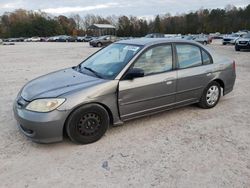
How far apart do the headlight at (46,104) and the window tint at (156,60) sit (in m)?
1.38

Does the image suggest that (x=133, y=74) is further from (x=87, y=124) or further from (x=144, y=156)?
(x=144, y=156)

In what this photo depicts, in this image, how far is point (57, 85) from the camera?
405 centimetres

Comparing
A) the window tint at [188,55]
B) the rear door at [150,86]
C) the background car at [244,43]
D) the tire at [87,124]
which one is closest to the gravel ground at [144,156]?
the tire at [87,124]

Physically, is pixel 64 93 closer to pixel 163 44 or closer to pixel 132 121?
pixel 132 121

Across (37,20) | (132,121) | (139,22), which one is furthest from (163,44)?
(37,20)

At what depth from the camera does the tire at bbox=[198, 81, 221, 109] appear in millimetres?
5262

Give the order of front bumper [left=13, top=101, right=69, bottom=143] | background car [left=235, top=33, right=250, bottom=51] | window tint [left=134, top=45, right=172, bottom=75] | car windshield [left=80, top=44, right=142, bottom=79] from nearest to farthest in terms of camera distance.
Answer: front bumper [left=13, top=101, right=69, bottom=143]
car windshield [left=80, top=44, right=142, bottom=79]
window tint [left=134, top=45, right=172, bottom=75]
background car [left=235, top=33, right=250, bottom=51]

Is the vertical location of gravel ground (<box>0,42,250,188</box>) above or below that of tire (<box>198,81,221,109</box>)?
below

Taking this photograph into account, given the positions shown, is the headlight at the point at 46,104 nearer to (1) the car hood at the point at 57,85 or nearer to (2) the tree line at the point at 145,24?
(1) the car hood at the point at 57,85

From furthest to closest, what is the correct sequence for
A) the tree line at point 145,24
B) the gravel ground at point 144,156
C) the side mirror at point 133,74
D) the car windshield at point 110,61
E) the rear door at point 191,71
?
the tree line at point 145,24 → the rear door at point 191,71 → the car windshield at point 110,61 → the side mirror at point 133,74 → the gravel ground at point 144,156

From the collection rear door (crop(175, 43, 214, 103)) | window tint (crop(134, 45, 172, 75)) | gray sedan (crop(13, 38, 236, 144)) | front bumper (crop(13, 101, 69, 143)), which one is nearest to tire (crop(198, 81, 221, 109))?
gray sedan (crop(13, 38, 236, 144))

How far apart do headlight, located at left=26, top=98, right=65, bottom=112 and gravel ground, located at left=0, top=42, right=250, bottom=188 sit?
60 centimetres

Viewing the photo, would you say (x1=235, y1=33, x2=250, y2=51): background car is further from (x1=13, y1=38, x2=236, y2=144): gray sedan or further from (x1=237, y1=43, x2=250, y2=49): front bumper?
(x1=13, y1=38, x2=236, y2=144): gray sedan

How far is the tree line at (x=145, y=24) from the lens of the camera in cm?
7925
